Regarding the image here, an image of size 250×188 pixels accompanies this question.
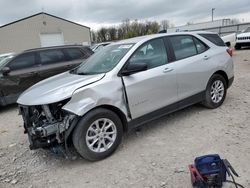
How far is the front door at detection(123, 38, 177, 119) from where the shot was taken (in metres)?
4.33

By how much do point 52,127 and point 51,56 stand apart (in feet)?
16.5

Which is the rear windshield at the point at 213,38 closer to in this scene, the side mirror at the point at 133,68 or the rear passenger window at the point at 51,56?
the side mirror at the point at 133,68

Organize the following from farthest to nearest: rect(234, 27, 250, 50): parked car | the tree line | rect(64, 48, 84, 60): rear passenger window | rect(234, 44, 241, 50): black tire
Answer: the tree line, rect(234, 44, 241, 50): black tire, rect(234, 27, 250, 50): parked car, rect(64, 48, 84, 60): rear passenger window

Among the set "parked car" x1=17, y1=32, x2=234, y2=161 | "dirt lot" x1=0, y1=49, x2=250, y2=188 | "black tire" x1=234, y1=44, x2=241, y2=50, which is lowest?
Result: "dirt lot" x1=0, y1=49, x2=250, y2=188

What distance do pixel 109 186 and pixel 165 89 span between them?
1.98 meters

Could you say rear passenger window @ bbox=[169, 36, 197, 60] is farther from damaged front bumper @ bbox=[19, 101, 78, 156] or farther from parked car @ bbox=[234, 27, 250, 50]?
parked car @ bbox=[234, 27, 250, 50]

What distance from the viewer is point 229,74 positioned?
595 cm

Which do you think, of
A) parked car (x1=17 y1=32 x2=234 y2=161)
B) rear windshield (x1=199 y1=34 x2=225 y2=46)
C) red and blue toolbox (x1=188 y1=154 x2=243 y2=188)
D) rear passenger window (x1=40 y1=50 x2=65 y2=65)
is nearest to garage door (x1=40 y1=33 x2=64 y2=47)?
rear passenger window (x1=40 y1=50 x2=65 y2=65)

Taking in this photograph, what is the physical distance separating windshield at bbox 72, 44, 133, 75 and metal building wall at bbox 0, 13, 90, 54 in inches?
1179

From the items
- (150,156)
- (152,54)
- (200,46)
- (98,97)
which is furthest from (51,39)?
(150,156)

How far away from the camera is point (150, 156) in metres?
4.04

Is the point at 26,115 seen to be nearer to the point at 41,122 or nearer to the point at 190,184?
the point at 41,122

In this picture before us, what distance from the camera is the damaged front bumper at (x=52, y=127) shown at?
3.80 m

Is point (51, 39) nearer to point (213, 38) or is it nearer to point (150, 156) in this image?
point (213, 38)
